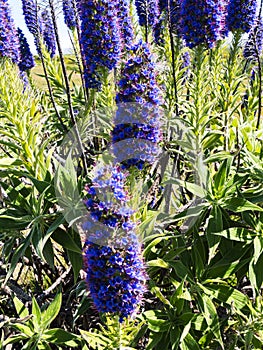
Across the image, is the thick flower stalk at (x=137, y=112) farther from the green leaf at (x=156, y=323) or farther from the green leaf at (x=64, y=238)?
the green leaf at (x=156, y=323)

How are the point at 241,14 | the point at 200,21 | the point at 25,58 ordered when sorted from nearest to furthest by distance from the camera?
the point at 200,21 < the point at 241,14 < the point at 25,58

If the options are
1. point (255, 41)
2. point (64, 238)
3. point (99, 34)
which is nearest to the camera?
point (64, 238)

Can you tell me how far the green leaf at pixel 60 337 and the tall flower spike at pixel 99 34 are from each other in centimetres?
140

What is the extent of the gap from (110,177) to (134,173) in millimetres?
493

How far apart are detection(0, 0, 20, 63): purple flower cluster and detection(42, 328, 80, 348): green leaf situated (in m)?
2.03

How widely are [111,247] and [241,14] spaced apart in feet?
7.28

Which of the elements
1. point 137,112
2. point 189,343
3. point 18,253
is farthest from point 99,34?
point 189,343

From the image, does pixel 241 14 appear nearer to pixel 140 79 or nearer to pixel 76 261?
pixel 140 79

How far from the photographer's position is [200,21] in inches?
99.4

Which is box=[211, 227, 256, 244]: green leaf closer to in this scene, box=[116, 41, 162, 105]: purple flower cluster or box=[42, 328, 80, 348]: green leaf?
box=[116, 41, 162, 105]: purple flower cluster

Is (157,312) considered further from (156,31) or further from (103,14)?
(156,31)

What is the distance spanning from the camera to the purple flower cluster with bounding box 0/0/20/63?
3066 millimetres

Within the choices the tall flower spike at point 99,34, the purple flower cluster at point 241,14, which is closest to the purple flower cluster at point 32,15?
the tall flower spike at point 99,34

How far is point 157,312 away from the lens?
196 centimetres
